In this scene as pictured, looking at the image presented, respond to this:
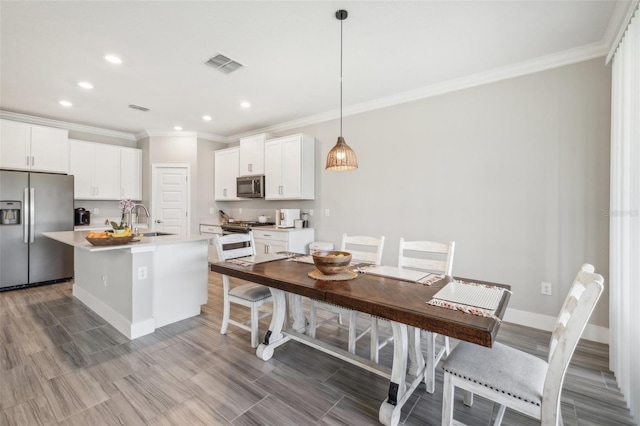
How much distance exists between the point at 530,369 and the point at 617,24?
105 inches

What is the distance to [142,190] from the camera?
18.7ft

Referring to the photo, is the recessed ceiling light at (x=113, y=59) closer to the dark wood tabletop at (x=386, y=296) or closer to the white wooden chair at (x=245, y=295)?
the white wooden chair at (x=245, y=295)

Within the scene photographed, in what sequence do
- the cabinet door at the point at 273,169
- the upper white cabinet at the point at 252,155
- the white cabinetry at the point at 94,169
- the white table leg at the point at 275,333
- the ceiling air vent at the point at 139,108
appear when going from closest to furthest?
the white table leg at the point at 275,333
the ceiling air vent at the point at 139,108
the cabinet door at the point at 273,169
the white cabinetry at the point at 94,169
the upper white cabinet at the point at 252,155

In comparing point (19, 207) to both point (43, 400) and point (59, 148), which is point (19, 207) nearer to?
point (59, 148)

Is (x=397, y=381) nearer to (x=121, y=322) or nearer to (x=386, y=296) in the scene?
(x=386, y=296)

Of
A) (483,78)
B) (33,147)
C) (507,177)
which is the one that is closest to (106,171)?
(33,147)

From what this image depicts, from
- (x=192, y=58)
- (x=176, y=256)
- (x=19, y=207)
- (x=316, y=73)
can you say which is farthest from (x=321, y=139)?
(x=19, y=207)

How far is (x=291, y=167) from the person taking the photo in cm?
458

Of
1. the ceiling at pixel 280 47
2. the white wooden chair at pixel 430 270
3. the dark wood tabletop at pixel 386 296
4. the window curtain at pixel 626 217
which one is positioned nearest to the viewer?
the dark wood tabletop at pixel 386 296

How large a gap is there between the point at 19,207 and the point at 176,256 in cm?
297

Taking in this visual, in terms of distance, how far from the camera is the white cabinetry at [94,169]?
490cm

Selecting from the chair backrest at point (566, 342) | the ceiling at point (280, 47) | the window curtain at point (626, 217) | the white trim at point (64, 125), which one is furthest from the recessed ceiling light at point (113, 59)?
the window curtain at point (626, 217)

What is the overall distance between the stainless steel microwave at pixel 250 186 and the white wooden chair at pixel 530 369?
4028 millimetres

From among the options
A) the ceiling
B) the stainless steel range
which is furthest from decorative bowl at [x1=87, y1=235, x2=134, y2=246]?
the stainless steel range
